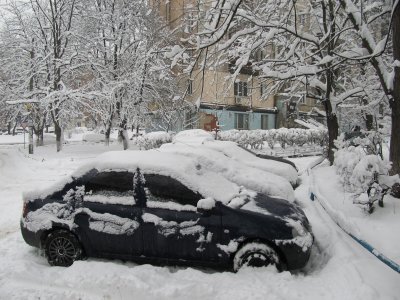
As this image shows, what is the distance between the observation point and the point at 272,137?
27109 mm

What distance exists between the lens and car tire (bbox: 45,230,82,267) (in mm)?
5684

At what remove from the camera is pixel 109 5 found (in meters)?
29.4

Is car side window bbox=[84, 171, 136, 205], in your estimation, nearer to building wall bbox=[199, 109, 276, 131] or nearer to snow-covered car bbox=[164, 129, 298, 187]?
snow-covered car bbox=[164, 129, 298, 187]

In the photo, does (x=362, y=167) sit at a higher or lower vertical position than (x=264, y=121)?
lower

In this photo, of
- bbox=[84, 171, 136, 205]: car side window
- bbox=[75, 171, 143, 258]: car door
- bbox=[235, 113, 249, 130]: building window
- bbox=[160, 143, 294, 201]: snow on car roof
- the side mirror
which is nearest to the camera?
the side mirror

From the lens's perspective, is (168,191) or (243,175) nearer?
(168,191)

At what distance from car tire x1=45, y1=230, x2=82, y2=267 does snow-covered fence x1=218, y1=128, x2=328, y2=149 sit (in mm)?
19868

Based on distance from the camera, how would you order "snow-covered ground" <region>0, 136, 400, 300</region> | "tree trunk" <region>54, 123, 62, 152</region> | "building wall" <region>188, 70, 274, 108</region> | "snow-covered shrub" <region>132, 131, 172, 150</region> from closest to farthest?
1. "snow-covered ground" <region>0, 136, 400, 300</region>
2. "building wall" <region>188, 70, 274, 108</region>
3. "snow-covered shrub" <region>132, 131, 172, 150</region>
4. "tree trunk" <region>54, 123, 62, 152</region>

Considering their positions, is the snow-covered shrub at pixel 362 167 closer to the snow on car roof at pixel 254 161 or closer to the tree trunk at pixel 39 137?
the snow on car roof at pixel 254 161

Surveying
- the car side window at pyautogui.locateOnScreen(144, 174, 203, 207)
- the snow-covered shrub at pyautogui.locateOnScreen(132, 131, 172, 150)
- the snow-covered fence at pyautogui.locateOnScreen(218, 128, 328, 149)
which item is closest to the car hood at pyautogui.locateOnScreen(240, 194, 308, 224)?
the car side window at pyautogui.locateOnScreen(144, 174, 203, 207)

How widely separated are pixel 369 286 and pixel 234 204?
190 centimetres

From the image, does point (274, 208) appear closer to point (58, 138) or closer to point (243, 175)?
point (243, 175)

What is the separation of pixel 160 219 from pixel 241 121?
33169 mm

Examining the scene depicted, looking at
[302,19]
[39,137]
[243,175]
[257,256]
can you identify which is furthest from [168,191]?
[39,137]
